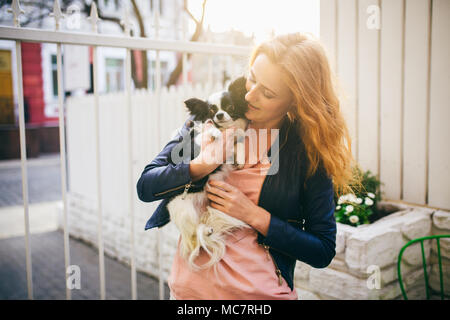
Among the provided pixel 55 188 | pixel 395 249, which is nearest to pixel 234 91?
pixel 395 249

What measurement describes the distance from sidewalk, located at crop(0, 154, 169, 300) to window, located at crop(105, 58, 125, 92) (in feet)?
33.6

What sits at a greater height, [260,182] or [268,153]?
[268,153]

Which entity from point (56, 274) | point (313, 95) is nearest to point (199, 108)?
point (313, 95)

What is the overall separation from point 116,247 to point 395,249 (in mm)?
3546

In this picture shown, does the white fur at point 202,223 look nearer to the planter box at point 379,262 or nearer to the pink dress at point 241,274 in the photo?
the pink dress at point 241,274

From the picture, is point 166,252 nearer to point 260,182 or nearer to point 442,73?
point 260,182

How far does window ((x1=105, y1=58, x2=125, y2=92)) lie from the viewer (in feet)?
55.1

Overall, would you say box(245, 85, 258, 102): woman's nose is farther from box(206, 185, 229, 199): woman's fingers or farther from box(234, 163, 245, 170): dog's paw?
box(206, 185, 229, 199): woman's fingers

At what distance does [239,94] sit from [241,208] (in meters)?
0.64

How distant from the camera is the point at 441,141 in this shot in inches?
108

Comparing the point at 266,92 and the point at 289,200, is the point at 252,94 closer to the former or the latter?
the point at 266,92

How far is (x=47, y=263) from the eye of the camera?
4.53m

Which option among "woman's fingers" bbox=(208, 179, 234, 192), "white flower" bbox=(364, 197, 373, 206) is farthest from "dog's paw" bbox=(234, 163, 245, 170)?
"white flower" bbox=(364, 197, 373, 206)

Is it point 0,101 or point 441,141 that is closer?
point 441,141
